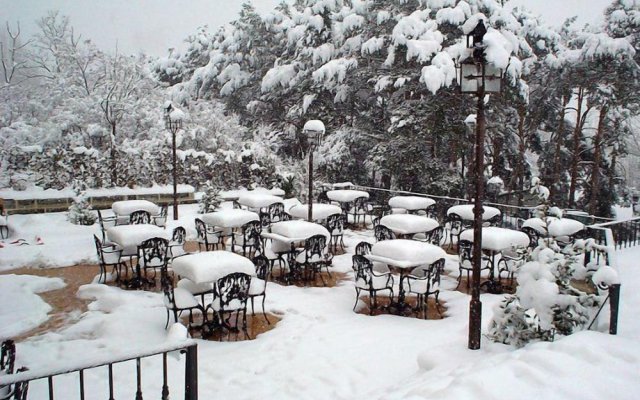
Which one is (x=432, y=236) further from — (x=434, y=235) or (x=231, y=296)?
(x=231, y=296)

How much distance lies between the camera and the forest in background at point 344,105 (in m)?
13.9

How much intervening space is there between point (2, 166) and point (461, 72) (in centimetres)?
1302

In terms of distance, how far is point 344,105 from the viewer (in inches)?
717

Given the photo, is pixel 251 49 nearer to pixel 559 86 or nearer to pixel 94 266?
pixel 559 86

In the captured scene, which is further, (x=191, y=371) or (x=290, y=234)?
(x=290, y=234)

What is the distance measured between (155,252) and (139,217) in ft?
7.83

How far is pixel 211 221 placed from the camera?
29.1 ft

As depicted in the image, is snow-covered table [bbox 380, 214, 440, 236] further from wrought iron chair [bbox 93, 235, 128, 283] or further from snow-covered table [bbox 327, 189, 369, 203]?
wrought iron chair [bbox 93, 235, 128, 283]

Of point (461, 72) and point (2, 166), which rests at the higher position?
point (461, 72)

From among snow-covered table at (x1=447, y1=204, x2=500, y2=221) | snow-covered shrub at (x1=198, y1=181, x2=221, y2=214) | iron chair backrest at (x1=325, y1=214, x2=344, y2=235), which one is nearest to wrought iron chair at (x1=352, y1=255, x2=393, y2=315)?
iron chair backrest at (x1=325, y1=214, x2=344, y2=235)

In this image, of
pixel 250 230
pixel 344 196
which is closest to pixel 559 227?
pixel 344 196

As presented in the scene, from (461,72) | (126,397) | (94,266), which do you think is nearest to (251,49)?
(94,266)

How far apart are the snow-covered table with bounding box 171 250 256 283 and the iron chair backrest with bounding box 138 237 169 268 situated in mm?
1520

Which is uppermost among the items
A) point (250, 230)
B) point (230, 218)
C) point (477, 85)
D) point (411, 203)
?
point (477, 85)
